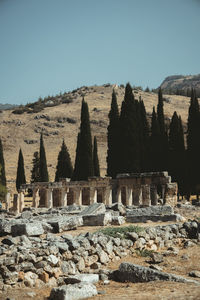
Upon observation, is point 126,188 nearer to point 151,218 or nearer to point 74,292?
point 151,218

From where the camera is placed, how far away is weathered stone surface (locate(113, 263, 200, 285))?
31.5 feet

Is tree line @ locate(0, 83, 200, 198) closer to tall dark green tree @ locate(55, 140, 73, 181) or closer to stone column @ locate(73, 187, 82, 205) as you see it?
stone column @ locate(73, 187, 82, 205)

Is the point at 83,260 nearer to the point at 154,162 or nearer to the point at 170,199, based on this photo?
the point at 170,199

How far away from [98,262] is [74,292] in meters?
3.60

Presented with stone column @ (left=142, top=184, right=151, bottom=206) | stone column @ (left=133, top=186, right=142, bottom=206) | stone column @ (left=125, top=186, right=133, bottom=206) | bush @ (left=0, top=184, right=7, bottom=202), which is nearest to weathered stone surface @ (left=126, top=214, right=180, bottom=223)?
stone column @ (left=142, top=184, right=151, bottom=206)

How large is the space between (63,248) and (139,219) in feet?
36.0

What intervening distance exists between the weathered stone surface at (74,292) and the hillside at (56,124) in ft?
231

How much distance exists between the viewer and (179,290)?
8500 mm

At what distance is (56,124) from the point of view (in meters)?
111

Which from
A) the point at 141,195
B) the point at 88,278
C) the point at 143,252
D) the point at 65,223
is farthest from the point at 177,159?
the point at 88,278

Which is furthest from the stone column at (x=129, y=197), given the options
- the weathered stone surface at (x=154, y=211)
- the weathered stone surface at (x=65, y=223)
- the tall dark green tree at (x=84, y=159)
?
the weathered stone surface at (x=65, y=223)

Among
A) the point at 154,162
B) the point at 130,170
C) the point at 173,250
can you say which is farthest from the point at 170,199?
the point at 173,250

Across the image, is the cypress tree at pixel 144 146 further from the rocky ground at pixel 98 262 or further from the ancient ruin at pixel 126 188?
the rocky ground at pixel 98 262

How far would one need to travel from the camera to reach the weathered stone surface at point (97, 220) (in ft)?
65.9
